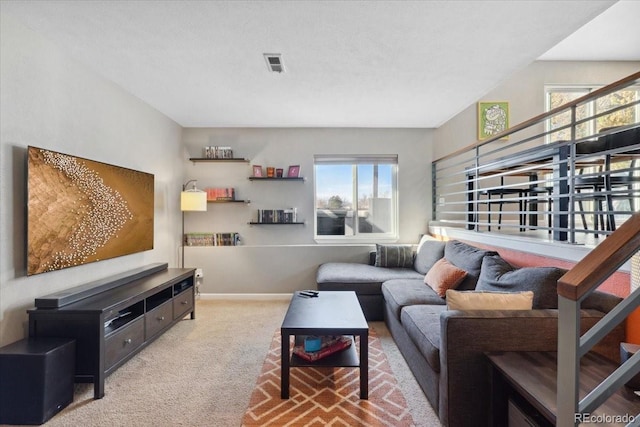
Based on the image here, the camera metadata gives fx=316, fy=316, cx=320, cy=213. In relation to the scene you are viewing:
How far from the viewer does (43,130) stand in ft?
7.52

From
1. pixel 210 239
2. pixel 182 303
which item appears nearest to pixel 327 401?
pixel 182 303

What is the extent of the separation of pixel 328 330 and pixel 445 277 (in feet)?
4.46

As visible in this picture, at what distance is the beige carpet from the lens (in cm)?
192

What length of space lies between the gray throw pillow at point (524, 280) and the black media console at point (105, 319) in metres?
2.75

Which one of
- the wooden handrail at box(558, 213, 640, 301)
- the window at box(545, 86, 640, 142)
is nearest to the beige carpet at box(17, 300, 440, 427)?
the wooden handrail at box(558, 213, 640, 301)

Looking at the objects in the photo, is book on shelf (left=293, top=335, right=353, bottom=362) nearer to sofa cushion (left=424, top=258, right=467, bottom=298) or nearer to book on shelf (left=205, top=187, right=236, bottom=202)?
sofa cushion (left=424, top=258, right=467, bottom=298)

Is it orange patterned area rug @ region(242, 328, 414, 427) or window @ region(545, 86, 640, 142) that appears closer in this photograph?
orange patterned area rug @ region(242, 328, 414, 427)

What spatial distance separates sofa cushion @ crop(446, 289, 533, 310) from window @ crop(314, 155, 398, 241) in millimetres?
2803

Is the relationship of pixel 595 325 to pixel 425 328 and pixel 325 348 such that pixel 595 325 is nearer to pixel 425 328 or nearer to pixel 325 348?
pixel 425 328

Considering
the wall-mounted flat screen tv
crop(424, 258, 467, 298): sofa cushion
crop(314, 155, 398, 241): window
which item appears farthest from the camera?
crop(314, 155, 398, 241): window

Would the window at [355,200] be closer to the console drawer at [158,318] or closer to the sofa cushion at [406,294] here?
the sofa cushion at [406,294]

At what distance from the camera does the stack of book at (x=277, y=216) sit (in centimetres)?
455

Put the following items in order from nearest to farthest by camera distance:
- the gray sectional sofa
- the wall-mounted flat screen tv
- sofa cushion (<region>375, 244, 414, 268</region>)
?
the gray sectional sofa → the wall-mounted flat screen tv → sofa cushion (<region>375, 244, 414, 268</region>)

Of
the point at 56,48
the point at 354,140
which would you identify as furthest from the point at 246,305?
the point at 56,48
